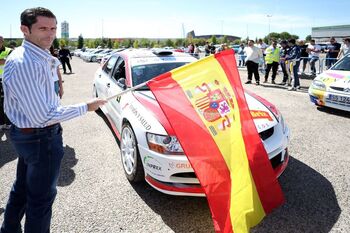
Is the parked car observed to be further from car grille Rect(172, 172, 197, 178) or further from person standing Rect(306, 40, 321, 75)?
person standing Rect(306, 40, 321, 75)

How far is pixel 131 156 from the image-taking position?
12.2 feet

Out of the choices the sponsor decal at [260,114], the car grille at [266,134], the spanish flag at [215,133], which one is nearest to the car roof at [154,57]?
the sponsor decal at [260,114]

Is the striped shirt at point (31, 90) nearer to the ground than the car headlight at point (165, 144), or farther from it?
farther from it

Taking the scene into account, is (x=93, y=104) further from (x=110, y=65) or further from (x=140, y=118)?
(x=110, y=65)

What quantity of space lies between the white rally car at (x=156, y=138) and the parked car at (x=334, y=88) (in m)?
3.46

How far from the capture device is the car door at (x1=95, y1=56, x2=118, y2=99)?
18.2 feet

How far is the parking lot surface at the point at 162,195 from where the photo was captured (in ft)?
9.80

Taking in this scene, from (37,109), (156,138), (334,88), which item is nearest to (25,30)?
(37,109)

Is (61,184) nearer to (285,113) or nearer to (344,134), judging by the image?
(344,134)

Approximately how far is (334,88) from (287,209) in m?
4.69

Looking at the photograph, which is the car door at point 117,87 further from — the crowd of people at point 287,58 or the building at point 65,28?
the building at point 65,28

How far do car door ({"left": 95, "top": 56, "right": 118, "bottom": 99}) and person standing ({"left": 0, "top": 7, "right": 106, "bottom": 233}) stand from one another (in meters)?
3.31

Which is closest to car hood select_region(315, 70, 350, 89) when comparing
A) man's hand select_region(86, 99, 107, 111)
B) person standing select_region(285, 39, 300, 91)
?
person standing select_region(285, 39, 300, 91)

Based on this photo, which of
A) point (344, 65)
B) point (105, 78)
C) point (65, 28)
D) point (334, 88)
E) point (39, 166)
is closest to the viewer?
point (39, 166)
